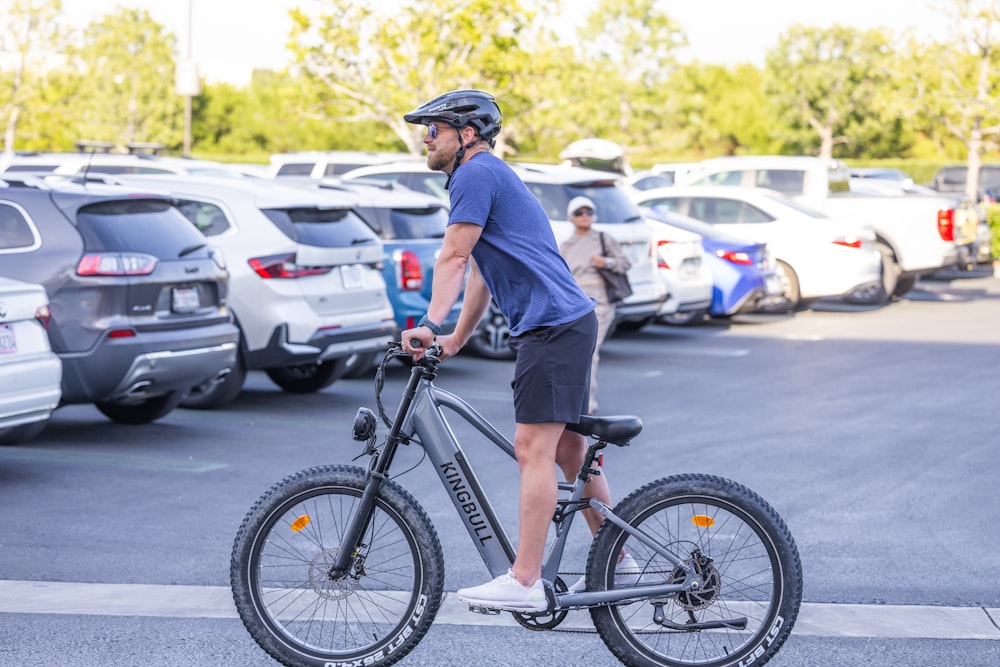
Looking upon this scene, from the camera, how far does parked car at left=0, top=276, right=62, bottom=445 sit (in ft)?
25.5

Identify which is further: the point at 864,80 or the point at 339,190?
the point at 864,80

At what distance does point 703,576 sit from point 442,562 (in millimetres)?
841

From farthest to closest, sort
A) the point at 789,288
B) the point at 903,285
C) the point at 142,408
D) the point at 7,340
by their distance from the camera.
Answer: the point at 903,285
the point at 789,288
the point at 142,408
the point at 7,340

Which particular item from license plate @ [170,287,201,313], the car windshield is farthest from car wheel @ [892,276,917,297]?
license plate @ [170,287,201,313]

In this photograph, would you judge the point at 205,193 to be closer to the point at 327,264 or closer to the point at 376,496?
the point at 327,264

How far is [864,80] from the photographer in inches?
2825

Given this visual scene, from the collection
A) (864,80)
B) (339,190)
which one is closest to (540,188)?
(339,190)

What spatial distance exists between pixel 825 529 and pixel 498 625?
2.29 meters

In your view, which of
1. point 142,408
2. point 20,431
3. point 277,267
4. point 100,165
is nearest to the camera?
point 20,431

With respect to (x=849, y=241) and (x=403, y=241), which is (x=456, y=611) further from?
(x=849, y=241)

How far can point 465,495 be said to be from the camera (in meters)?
4.86

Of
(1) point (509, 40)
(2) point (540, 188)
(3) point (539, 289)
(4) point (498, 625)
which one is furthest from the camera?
(1) point (509, 40)

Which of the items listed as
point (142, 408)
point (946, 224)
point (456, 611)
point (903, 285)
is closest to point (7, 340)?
point (142, 408)

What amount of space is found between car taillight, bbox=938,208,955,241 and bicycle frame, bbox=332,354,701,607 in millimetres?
17968
